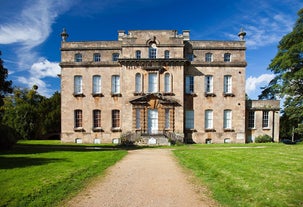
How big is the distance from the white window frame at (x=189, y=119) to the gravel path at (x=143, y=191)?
649 inches

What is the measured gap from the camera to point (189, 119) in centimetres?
2536

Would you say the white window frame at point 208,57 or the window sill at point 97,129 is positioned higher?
the white window frame at point 208,57

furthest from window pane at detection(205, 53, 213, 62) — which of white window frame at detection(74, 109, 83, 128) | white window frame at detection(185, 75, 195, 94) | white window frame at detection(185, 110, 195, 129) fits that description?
white window frame at detection(74, 109, 83, 128)

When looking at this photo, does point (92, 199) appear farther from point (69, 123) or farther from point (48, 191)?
point (69, 123)

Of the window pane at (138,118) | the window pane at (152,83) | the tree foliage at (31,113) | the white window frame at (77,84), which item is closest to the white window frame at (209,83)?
the window pane at (152,83)

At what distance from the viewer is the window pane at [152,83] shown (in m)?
24.5

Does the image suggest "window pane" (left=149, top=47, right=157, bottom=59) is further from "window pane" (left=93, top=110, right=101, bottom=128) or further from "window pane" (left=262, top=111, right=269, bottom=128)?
Answer: "window pane" (left=262, top=111, right=269, bottom=128)

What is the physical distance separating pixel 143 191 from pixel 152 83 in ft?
61.7

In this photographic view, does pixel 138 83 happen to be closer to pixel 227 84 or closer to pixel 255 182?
pixel 227 84

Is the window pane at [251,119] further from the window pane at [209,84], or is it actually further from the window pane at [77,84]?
the window pane at [77,84]

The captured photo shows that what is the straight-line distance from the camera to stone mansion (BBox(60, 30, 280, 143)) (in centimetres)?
2416

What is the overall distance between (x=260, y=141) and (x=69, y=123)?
23.2 metres

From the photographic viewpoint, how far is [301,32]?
2295cm

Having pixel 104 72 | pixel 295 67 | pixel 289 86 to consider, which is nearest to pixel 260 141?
pixel 289 86
